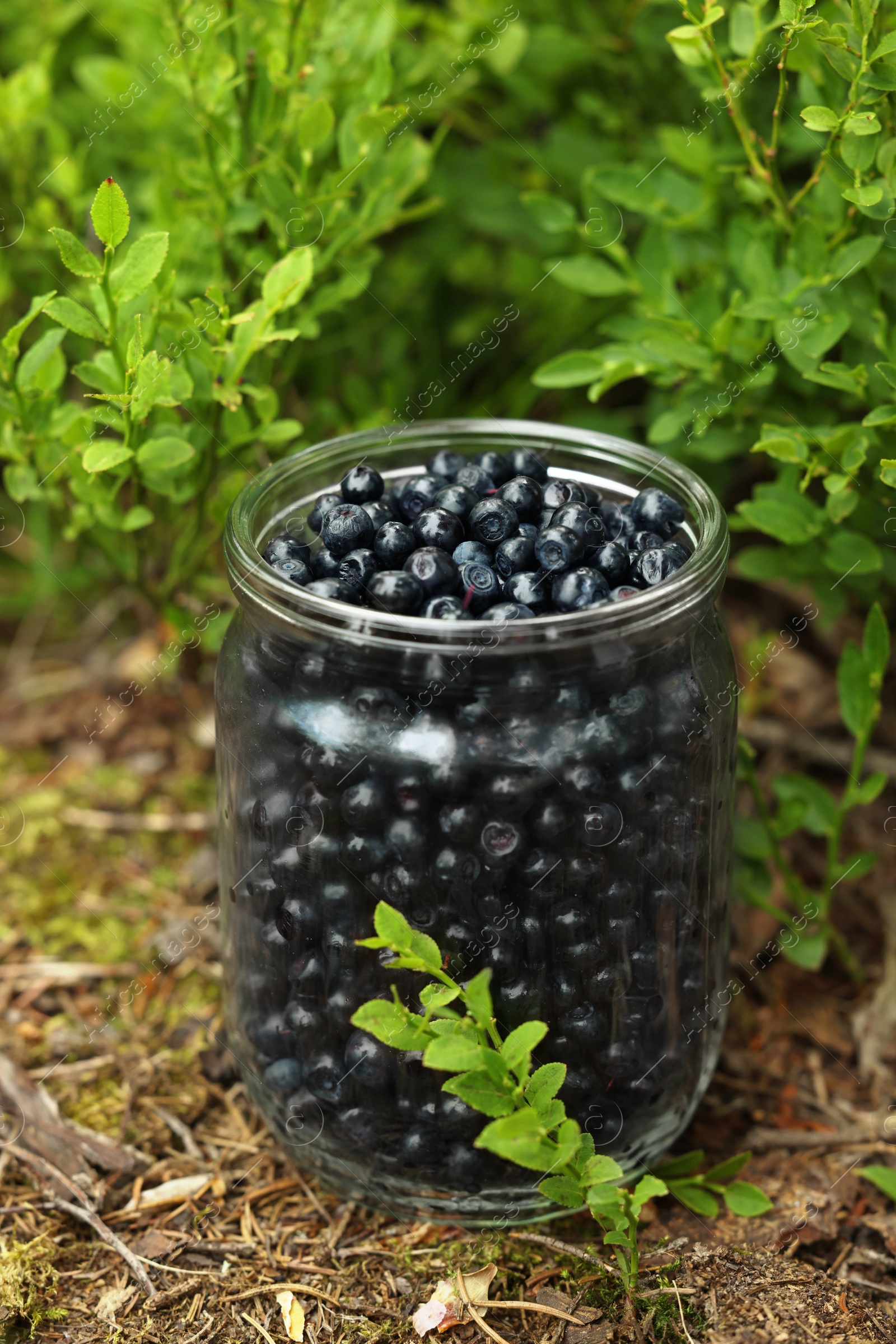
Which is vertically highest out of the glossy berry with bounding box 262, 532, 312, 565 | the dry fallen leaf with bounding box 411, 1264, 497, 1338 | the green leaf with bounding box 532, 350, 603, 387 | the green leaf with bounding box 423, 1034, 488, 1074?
the glossy berry with bounding box 262, 532, 312, 565

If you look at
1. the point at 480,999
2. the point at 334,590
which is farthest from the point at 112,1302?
the point at 334,590

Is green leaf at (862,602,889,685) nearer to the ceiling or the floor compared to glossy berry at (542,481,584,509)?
nearer to the floor

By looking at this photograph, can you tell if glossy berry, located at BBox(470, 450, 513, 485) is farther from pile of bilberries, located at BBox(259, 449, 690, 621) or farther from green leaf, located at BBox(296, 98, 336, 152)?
green leaf, located at BBox(296, 98, 336, 152)

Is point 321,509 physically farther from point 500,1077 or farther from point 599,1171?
point 599,1171

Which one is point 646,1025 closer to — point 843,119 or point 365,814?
point 365,814

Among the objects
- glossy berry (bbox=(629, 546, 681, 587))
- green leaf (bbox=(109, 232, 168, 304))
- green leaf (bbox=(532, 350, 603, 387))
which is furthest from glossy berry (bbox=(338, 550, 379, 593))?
green leaf (bbox=(532, 350, 603, 387))

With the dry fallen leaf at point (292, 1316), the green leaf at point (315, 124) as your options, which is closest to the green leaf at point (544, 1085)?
the dry fallen leaf at point (292, 1316)
